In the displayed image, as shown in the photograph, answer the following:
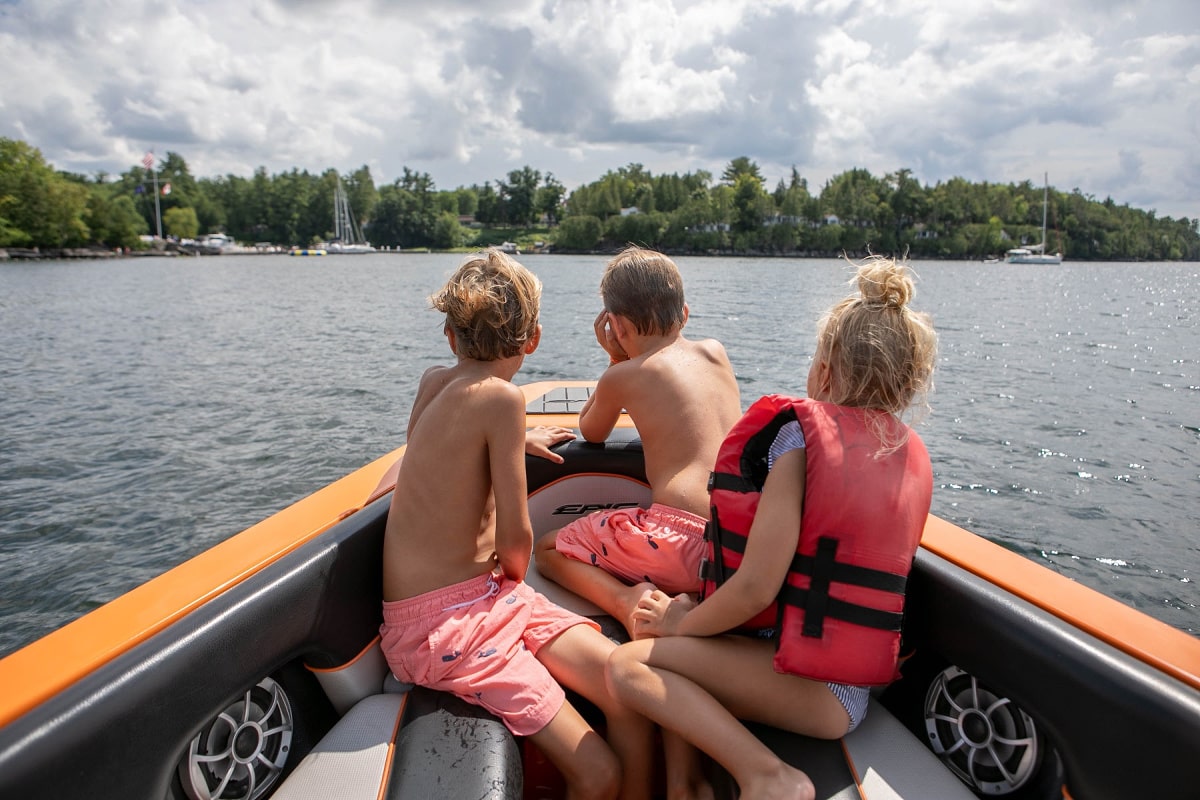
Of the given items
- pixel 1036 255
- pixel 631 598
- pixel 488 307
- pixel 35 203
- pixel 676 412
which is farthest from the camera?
pixel 1036 255

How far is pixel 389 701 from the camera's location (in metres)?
1.77

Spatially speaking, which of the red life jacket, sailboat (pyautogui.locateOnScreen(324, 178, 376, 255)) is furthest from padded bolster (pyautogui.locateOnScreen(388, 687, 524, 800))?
sailboat (pyautogui.locateOnScreen(324, 178, 376, 255))

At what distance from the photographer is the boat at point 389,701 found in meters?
1.24

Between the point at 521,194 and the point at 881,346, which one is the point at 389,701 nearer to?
the point at 881,346

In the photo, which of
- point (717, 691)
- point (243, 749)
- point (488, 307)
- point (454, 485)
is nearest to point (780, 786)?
point (717, 691)

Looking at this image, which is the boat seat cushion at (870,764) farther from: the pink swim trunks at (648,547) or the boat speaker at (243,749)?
the boat speaker at (243,749)

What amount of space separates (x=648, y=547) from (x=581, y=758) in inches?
25.8

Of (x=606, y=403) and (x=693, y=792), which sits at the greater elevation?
(x=606, y=403)

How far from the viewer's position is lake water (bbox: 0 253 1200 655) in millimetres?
5434

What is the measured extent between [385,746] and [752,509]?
943mm

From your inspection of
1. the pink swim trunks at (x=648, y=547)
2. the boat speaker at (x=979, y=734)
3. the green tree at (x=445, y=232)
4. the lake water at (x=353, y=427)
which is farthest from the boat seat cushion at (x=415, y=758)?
the green tree at (x=445, y=232)

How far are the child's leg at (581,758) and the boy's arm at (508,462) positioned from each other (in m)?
0.43

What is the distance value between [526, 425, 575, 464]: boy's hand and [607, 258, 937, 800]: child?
1109 mm

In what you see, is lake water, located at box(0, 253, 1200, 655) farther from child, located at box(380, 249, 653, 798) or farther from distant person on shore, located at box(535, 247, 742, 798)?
child, located at box(380, 249, 653, 798)
